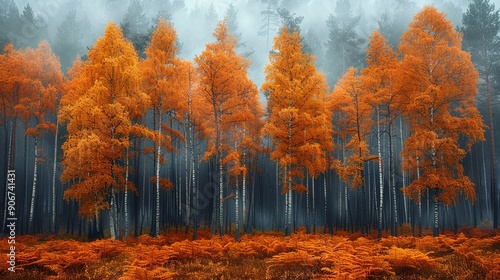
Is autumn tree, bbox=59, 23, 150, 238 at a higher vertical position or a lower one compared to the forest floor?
higher

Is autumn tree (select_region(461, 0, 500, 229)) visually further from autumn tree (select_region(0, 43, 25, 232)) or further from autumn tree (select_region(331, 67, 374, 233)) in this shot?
autumn tree (select_region(0, 43, 25, 232))

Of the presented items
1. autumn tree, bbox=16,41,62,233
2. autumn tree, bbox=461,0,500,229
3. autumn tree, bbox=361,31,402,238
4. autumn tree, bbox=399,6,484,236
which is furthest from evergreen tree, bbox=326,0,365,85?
autumn tree, bbox=16,41,62,233

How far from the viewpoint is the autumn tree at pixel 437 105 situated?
15344mm

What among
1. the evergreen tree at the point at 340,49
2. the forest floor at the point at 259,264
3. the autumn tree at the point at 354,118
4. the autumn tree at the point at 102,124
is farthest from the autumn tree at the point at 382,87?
the evergreen tree at the point at 340,49

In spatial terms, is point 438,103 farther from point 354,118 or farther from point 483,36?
point 483,36

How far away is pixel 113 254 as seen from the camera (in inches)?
437

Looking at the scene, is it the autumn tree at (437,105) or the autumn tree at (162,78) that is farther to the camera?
the autumn tree at (162,78)

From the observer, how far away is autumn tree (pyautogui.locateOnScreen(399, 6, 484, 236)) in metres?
15.3

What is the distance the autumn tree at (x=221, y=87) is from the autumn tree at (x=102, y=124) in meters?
3.47

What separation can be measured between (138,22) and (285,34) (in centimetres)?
2649

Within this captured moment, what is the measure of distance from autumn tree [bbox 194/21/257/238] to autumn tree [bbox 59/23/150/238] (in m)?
3.47

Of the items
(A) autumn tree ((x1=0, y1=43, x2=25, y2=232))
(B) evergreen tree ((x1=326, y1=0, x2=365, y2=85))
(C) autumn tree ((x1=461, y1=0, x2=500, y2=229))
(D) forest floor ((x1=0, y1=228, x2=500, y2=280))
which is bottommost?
(D) forest floor ((x1=0, y1=228, x2=500, y2=280))

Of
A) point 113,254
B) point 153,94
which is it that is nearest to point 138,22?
point 153,94

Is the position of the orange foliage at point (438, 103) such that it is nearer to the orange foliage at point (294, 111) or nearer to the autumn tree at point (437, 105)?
the autumn tree at point (437, 105)
